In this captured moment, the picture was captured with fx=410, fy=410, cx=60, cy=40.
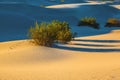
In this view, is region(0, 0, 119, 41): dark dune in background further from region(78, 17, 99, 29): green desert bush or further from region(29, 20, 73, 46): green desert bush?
region(29, 20, 73, 46): green desert bush

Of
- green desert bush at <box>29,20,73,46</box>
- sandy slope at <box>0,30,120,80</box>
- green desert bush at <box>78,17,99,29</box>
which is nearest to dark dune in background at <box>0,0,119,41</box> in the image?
green desert bush at <box>78,17,99,29</box>

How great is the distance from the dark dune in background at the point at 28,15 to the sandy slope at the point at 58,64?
13.5 meters

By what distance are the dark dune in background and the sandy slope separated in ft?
44.2

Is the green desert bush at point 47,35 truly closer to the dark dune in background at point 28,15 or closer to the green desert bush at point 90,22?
the dark dune in background at point 28,15

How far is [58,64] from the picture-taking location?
45.6 feet

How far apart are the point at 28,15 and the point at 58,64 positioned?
3573 cm

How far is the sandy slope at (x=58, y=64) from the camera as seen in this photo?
11.4 metres

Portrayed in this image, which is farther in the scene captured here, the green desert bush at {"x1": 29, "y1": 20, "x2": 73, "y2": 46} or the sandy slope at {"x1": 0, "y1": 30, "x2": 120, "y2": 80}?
the green desert bush at {"x1": 29, "y1": 20, "x2": 73, "y2": 46}

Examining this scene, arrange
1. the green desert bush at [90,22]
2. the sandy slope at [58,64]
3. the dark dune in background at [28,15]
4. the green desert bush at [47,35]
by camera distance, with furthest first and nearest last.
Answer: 1. the green desert bush at [90,22]
2. the dark dune in background at [28,15]
3. the green desert bush at [47,35]
4. the sandy slope at [58,64]

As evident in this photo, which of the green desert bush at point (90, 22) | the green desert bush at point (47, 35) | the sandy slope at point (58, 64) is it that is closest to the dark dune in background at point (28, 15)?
the green desert bush at point (90, 22)

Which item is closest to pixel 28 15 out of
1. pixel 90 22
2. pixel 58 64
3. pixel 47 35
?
pixel 90 22

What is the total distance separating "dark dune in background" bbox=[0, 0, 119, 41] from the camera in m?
34.3

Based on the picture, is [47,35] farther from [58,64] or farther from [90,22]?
[90,22]

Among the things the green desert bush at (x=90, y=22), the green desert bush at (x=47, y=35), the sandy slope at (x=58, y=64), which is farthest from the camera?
the green desert bush at (x=90, y=22)
